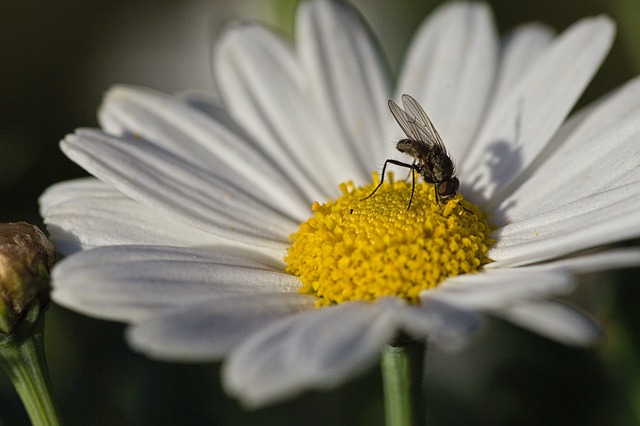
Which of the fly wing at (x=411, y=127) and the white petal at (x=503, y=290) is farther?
the fly wing at (x=411, y=127)

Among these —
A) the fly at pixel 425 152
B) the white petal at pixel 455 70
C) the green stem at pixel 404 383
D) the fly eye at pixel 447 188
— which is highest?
the white petal at pixel 455 70

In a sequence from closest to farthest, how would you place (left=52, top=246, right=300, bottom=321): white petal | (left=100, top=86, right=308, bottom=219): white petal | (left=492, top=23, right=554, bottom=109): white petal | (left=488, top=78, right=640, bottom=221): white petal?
(left=52, top=246, right=300, bottom=321): white petal, (left=488, top=78, right=640, bottom=221): white petal, (left=100, top=86, right=308, bottom=219): white petal, (left=492, top=23, right=554, bottom=109): white petal

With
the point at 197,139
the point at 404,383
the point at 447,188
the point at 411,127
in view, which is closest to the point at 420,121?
the point at 411,127

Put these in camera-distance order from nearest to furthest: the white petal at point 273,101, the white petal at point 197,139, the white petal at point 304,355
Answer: the white petal at point 304,355
the white petal at point 197,139
the white petal at point 273,101

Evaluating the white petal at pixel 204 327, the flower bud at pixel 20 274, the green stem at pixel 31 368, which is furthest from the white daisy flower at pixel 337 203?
the green stem at pixel 31 368

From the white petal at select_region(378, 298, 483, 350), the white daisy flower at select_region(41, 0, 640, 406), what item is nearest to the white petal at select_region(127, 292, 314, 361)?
the white daisy flower at select_region(41, 0, 640, 406)

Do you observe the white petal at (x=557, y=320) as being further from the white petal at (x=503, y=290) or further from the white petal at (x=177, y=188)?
the white petal at (x=177, y=188)

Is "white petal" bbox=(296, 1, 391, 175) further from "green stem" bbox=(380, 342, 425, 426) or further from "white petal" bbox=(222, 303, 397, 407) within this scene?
"white petal" bbox=(222, 303, 397, 407)
